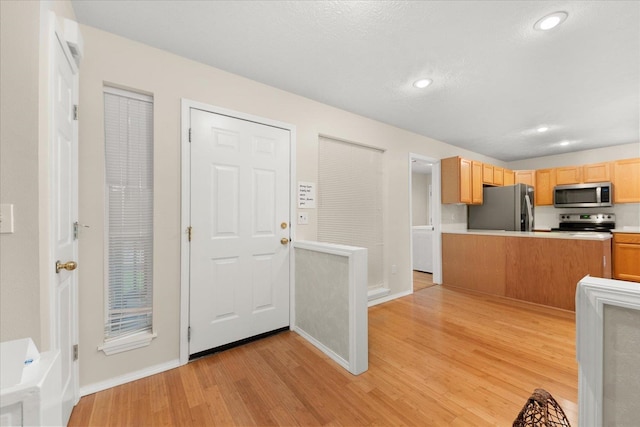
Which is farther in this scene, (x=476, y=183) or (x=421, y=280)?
(x=421, y=280)

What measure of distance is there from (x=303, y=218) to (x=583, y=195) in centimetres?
534

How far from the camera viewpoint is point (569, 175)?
490 cm

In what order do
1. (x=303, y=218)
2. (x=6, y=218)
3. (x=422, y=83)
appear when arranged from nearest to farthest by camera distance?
(x=6, y=218) < (x=422, y=83) < (x=303, y=218)

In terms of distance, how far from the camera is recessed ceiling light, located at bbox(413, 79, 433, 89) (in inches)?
97.0

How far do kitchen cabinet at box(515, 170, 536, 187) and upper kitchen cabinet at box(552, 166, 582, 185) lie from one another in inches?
14.3

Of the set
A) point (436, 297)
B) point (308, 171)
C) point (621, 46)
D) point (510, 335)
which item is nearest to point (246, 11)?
point (308, 171)

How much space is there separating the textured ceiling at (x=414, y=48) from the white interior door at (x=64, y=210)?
0.58m

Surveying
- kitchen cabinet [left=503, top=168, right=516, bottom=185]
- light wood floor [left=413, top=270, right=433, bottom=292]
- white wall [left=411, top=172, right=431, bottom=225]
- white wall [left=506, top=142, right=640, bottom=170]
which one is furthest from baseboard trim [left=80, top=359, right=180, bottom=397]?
white wall [left=506, top=142, right=640, bottom=170]

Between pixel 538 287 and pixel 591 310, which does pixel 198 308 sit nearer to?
pixel 591 310

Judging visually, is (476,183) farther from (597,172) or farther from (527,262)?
(597,172)

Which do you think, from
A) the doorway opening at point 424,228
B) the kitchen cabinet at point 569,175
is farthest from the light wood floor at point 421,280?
the kitchen cabinet at point 569,175

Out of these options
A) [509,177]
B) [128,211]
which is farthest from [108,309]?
[509,177]

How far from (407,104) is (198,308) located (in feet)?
9.74

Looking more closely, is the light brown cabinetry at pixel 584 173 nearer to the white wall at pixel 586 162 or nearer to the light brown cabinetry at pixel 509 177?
the white wall at pixel 586 162
